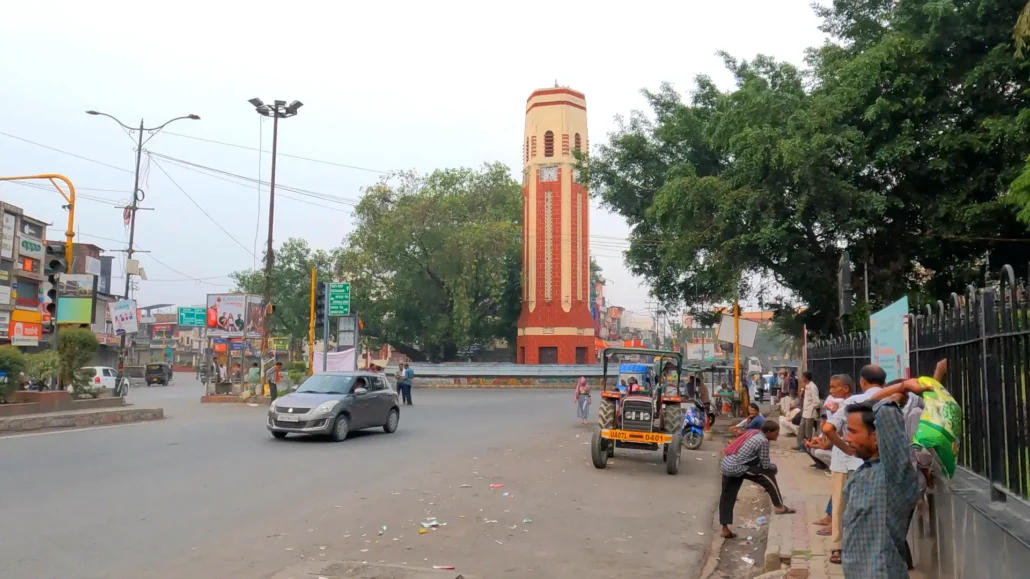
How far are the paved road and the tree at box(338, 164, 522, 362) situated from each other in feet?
126

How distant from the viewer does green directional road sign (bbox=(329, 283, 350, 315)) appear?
110ft

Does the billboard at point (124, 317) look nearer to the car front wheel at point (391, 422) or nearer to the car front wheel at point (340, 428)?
the car front wheel at point (391, 422)

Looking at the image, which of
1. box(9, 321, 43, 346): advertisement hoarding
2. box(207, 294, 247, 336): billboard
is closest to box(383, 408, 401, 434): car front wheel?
box(207, 294, 247, 336): billboard

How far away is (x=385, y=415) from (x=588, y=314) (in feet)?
132

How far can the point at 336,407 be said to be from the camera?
1667 cm

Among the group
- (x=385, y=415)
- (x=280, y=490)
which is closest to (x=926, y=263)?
(x=385, y=415)

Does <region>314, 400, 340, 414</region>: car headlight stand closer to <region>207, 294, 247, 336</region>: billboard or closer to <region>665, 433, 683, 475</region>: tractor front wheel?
<region>665, 433, 683, 475</region>: tractor front wheel

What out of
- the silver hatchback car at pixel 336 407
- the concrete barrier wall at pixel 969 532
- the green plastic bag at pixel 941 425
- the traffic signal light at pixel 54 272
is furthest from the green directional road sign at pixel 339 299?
the green plastic bag at pixel 941 425

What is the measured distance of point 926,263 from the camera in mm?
20938

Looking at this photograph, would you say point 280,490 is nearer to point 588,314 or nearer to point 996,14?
point 996,14

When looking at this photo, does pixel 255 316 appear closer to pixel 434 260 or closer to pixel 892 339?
pixel 434 260

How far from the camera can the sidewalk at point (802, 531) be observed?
687cm

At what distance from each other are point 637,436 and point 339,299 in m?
22.5

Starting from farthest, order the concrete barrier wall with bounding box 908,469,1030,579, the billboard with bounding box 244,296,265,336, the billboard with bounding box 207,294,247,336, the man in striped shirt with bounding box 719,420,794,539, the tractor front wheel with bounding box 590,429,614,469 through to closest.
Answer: the billboard with bounding box 244,296,265,336
the billboard with bounding box 207,294,247,336
the tractor front wheel with bounding box 590,429,614,469
the man in striped shirt with bounding box 719,420,794,539
the concrete barrier wall with bounding box 908,469,1030,579
